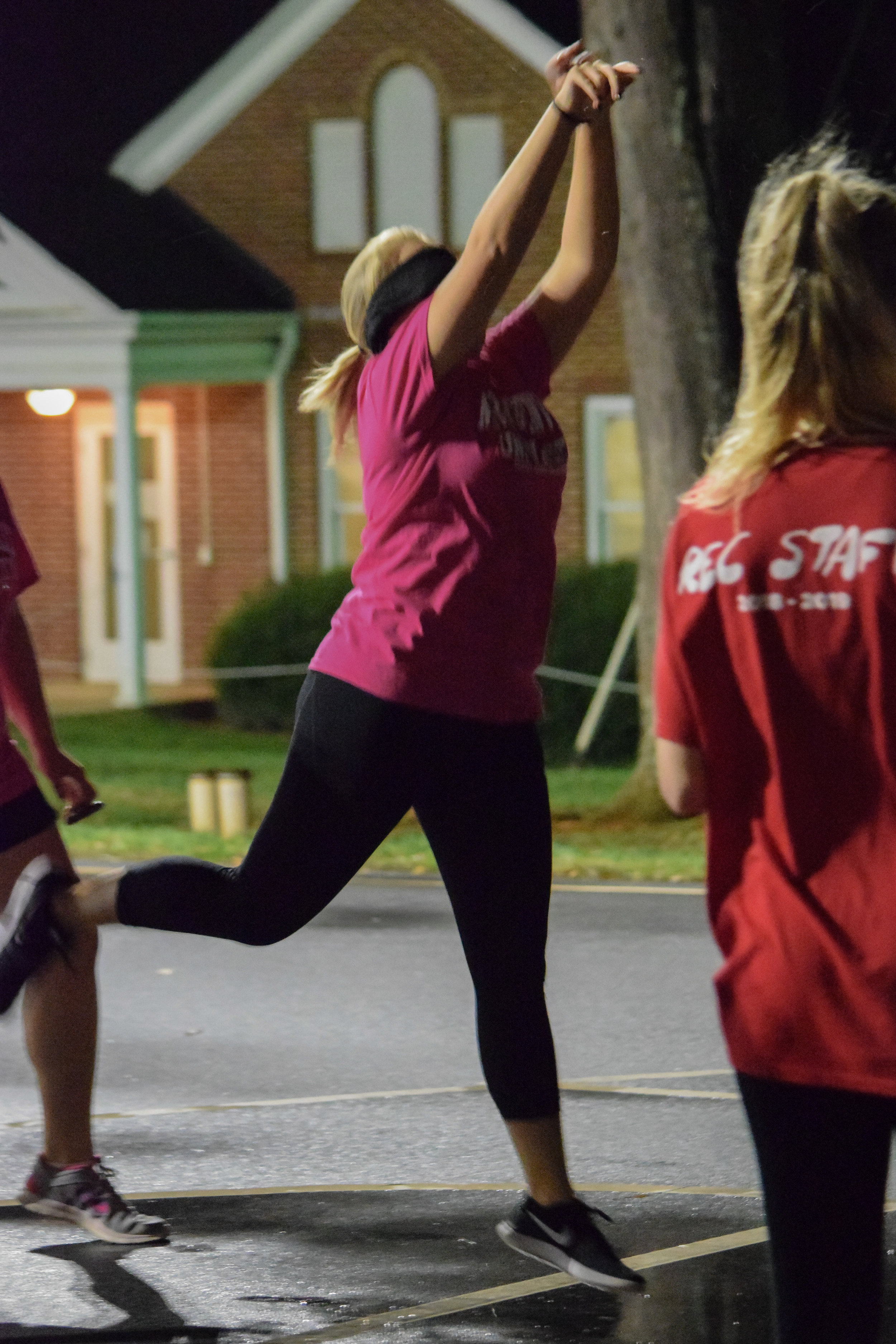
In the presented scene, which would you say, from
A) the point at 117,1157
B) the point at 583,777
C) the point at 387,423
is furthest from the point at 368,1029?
the point at 583,777

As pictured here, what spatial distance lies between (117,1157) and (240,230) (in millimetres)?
17963

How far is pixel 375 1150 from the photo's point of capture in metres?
5.59

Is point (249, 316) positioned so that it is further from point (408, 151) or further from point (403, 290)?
point (403, 290)

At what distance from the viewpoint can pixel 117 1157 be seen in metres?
5.51

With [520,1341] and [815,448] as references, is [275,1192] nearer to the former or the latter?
[520,1341]

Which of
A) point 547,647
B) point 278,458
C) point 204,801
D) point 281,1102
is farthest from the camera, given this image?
point 278,458

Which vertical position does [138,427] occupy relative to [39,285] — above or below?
below

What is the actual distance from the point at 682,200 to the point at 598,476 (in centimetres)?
857

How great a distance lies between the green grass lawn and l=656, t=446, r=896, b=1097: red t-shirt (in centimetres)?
788

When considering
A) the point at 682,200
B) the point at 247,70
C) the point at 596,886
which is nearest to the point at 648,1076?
the point at 596,886

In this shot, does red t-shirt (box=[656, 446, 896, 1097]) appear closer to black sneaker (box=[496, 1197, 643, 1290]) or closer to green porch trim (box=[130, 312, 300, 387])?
black sneaker (box=[496, 1197, 643, 1290])

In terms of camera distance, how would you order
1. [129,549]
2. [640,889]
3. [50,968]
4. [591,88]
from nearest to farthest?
1. [591,88]
2. [50,968]
3. [640,889]
4. [129,549]

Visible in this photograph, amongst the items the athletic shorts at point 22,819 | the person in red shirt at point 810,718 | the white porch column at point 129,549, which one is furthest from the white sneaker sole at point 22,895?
the white porch column at point 129,549

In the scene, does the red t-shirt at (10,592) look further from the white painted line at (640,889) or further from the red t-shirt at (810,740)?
the white painted line at (640,889)
